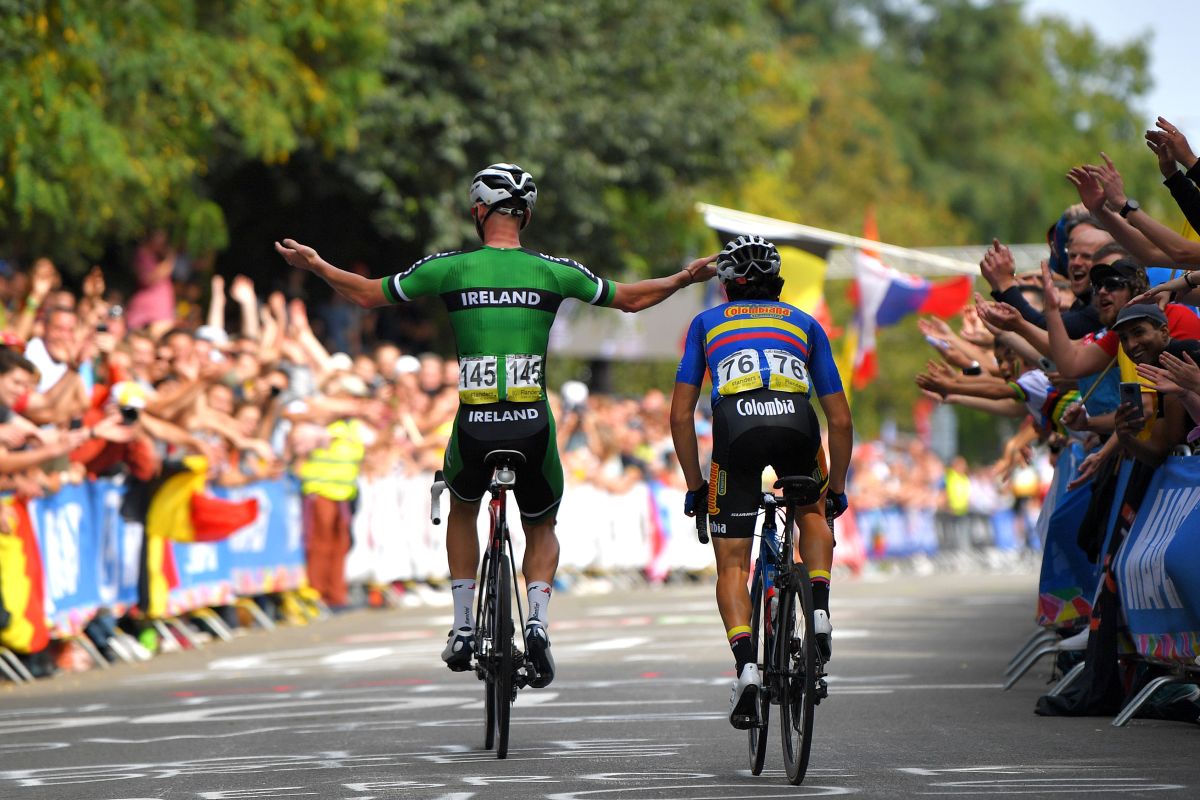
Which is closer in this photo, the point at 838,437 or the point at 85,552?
the point at 838,437

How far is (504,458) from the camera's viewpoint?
34.7 feet

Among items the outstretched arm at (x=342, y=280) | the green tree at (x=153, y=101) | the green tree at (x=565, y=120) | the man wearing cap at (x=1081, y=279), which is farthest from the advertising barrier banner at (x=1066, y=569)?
the green tree at (x=565, y=120)

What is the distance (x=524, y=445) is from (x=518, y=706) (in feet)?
8.85

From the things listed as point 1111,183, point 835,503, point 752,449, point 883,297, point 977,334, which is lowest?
point 835,503

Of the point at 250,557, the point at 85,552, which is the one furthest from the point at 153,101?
the point at 85,552

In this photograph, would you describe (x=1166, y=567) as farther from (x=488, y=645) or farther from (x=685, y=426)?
(x=488, y=645)

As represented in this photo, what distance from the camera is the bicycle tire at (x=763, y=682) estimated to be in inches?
368

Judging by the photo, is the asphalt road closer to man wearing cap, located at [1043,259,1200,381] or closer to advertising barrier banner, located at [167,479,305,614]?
advertising barrier banner, located at [167,479,305,614]

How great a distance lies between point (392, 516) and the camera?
2384 cm

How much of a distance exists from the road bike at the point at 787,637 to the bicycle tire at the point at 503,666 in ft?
3.17

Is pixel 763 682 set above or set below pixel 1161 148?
below

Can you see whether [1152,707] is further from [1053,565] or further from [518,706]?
[518,706]

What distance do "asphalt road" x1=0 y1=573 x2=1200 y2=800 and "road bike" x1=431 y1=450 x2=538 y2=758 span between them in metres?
0.20

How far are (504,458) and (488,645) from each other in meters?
0.80
